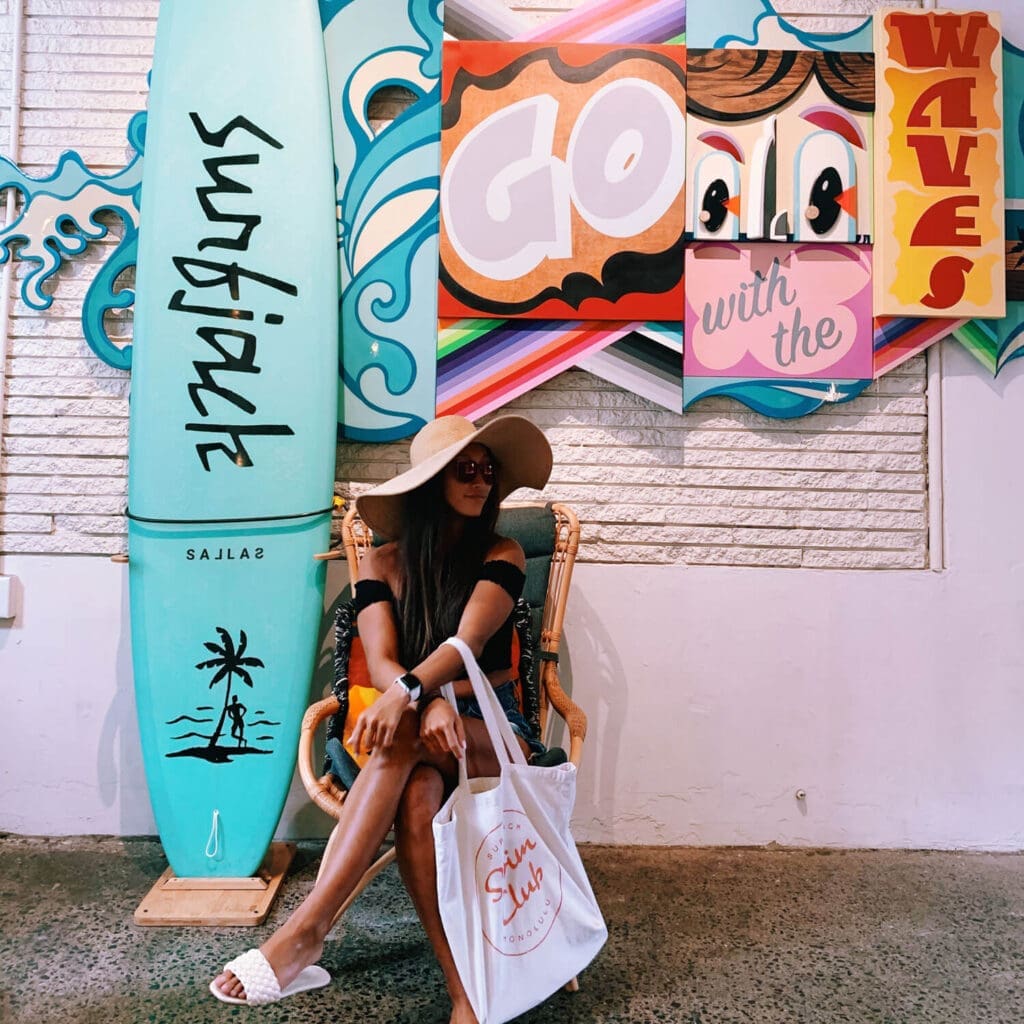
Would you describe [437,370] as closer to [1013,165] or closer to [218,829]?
[218,829]

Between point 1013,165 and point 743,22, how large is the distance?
96 cm

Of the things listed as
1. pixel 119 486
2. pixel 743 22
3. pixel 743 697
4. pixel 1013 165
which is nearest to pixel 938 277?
pixel 1013 165

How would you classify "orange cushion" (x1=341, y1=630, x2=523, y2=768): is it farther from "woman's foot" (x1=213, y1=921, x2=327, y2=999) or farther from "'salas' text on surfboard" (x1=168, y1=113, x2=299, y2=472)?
"'salas' text on surfboard" (x1=168, y1=113, x2=299, y2=472)

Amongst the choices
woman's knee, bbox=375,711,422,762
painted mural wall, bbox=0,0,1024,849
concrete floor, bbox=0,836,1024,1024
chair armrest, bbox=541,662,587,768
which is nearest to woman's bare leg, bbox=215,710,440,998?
woman's knee, bbox=375,711,422,762

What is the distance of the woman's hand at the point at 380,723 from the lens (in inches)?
60.7

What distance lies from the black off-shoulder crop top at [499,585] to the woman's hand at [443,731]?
20cm

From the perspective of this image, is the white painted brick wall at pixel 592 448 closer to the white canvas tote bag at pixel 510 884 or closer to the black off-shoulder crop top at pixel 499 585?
the black off-shoulder crop top at pixel 499 585

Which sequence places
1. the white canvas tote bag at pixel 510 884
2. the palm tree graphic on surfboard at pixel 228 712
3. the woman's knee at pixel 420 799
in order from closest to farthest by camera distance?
the white canvas tote bag at pixel 510 884 < the woman's knee at pixel 420 799 < the palm tree graphic on surfboard at pixel 228 712

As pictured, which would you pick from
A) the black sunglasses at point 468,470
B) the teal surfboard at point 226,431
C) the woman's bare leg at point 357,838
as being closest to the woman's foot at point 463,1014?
the woman's bare leg at point 357,838

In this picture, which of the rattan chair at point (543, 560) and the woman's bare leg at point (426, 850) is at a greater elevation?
the rattan chair at point (543, 560)

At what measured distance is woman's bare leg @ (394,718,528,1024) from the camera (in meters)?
1.51

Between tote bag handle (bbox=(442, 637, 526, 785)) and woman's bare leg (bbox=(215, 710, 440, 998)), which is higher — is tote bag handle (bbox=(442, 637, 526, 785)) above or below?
above

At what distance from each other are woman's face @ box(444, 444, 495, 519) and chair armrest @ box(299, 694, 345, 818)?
61cm

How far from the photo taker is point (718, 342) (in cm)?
238
